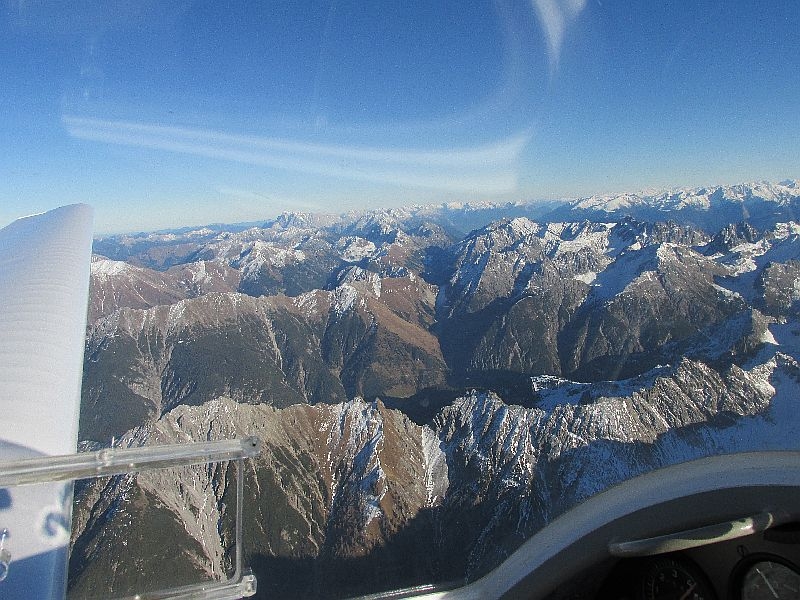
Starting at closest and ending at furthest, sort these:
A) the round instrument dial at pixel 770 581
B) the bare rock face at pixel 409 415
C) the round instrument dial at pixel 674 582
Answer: the round instrument dial at pixel 770 581
the round instrument dial at pixel 674 582
the bare rock face at pixel 409 415

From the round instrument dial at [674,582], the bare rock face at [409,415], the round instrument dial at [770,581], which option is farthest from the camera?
the bare rock face at [409,415]

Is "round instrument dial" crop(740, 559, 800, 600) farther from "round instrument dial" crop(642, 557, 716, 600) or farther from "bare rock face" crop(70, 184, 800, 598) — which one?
"bare rock face" crop(70, 184, 800, 598)

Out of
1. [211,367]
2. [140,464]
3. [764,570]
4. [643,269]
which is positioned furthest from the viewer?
[643,269]

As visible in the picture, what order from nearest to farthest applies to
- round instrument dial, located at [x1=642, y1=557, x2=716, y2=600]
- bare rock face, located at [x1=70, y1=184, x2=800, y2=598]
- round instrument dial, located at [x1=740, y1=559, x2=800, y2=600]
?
round instrument dial, located at [x1=740, y1=559, x2=800, y2=600]
round instrument dial, located at [x1=642, y1=557, x2=716, y2=600]
bare rock face, located at [x1=70, y1=184, x2=800, y2=598]

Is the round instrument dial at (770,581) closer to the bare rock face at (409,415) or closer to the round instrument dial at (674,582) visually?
the round instrument dial at (674,582)

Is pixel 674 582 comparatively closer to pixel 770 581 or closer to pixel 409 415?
pixel 770 581

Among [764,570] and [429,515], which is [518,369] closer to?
[429,515]

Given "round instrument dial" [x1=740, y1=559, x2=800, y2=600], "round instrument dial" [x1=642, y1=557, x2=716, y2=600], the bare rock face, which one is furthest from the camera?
the bare rock face

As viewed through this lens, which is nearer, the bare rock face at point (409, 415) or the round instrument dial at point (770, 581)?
the round instrument dial at point (770, 581)

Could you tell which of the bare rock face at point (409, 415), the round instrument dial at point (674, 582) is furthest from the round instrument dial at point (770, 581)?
the bare rock face at point (409, 415)

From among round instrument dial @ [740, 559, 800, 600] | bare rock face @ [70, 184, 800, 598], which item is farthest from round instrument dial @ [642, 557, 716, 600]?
bare rock face @ [70, 184, 800, 598]

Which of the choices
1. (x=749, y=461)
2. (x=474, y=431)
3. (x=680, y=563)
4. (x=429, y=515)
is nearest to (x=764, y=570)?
(x=680, y=563)
